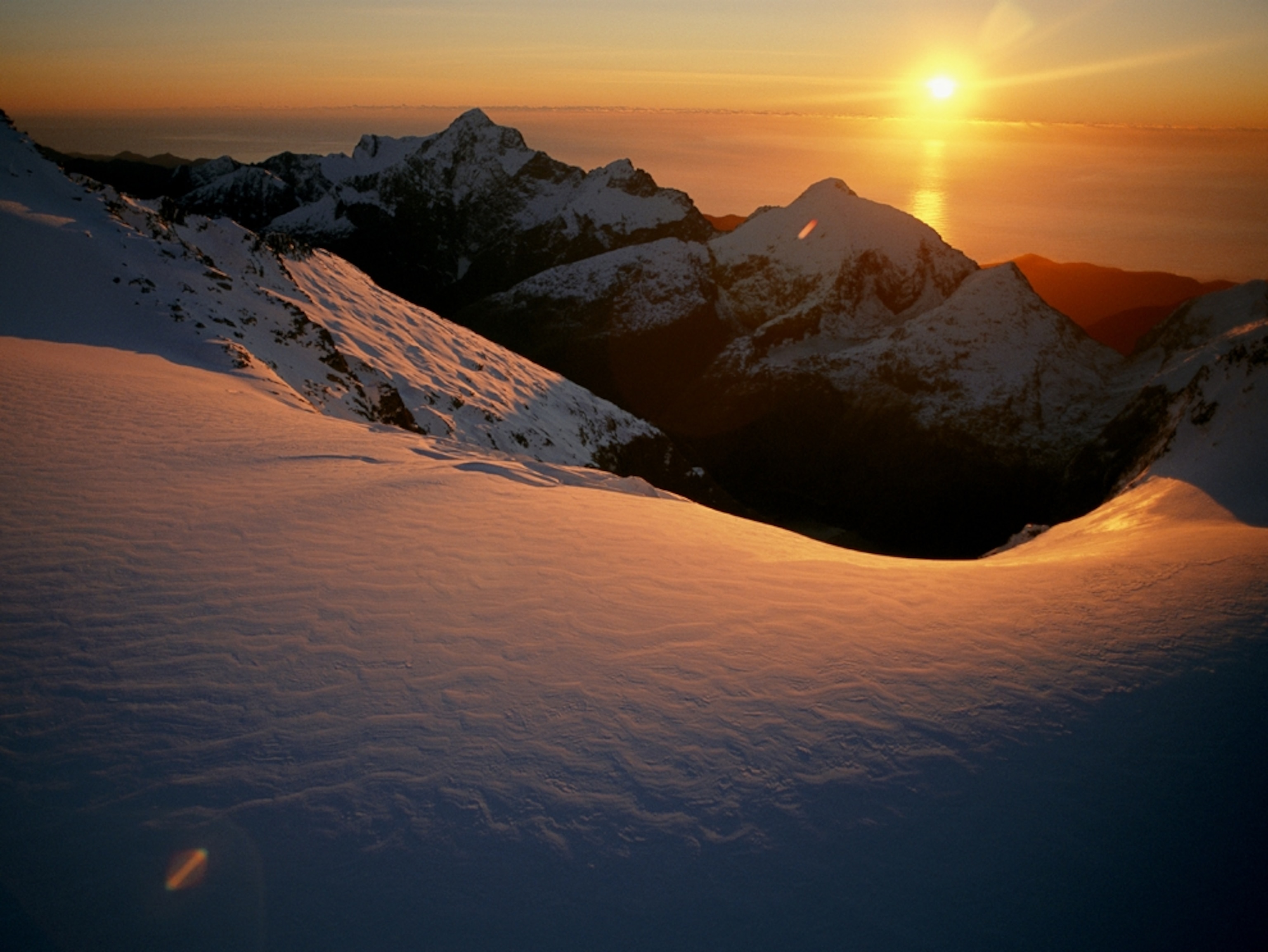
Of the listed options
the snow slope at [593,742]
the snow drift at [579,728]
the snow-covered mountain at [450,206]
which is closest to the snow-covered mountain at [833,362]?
the snow-covered mountain at [450,206]

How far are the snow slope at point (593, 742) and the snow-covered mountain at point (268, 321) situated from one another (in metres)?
13.5

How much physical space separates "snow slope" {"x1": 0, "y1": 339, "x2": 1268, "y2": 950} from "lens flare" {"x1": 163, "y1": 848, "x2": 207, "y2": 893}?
69 mm

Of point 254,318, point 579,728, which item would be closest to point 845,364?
point 254,318

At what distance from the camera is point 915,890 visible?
12.3 feet

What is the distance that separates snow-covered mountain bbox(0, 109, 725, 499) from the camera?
19031 mm

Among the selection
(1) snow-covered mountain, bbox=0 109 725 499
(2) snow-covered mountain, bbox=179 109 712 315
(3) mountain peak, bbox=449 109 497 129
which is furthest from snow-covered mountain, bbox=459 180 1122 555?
(3) mountain peak, bbox=449 109 497 129

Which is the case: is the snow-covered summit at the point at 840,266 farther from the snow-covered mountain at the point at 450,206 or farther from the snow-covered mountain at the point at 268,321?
the snow-covered mountain at the point at 268,321

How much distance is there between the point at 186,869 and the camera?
3547 mm

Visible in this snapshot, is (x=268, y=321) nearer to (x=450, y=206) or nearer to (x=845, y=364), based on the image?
(x=845, y=364)

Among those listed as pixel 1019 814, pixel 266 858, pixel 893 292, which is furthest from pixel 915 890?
pixel 893 292

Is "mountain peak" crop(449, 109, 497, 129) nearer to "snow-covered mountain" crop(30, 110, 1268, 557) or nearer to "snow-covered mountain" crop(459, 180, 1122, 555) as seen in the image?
"snow-covered mountain" crop(30, 110, 1268, 557)

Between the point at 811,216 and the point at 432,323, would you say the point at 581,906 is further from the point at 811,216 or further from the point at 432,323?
the point at 811,216

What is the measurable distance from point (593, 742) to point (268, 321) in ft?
83.2

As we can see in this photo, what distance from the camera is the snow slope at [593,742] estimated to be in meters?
3.55
